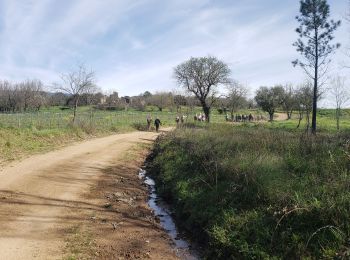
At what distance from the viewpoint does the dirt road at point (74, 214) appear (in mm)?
7812

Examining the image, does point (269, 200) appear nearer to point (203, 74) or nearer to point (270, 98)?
point (203, 74)

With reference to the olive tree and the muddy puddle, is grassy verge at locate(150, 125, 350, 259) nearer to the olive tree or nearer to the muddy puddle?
the muddy puddle

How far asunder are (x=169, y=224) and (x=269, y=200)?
3072 millimetres

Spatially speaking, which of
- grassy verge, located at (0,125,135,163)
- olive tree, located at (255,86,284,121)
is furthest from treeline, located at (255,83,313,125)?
grassy verge, located at (0,125,135,163)

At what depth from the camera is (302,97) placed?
61.1m

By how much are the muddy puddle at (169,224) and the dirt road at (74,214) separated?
0.22 m

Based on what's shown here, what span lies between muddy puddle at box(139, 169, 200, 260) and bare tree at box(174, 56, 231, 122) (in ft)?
153

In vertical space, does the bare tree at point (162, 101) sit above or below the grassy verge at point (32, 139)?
above

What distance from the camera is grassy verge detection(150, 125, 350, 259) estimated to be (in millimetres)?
6629

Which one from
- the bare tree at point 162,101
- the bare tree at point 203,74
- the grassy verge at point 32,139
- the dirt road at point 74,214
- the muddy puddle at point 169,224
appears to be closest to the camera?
the dirt road at point 74,214

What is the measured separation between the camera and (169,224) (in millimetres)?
10289

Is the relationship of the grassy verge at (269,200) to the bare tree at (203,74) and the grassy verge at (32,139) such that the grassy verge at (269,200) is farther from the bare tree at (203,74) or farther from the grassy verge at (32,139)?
the bare tree at (203,74)

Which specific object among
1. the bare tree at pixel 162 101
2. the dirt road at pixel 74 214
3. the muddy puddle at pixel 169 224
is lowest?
the muddy puddle at pixel 169 224

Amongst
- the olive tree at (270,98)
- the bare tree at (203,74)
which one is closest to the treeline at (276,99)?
the olive tree at (270,98)
